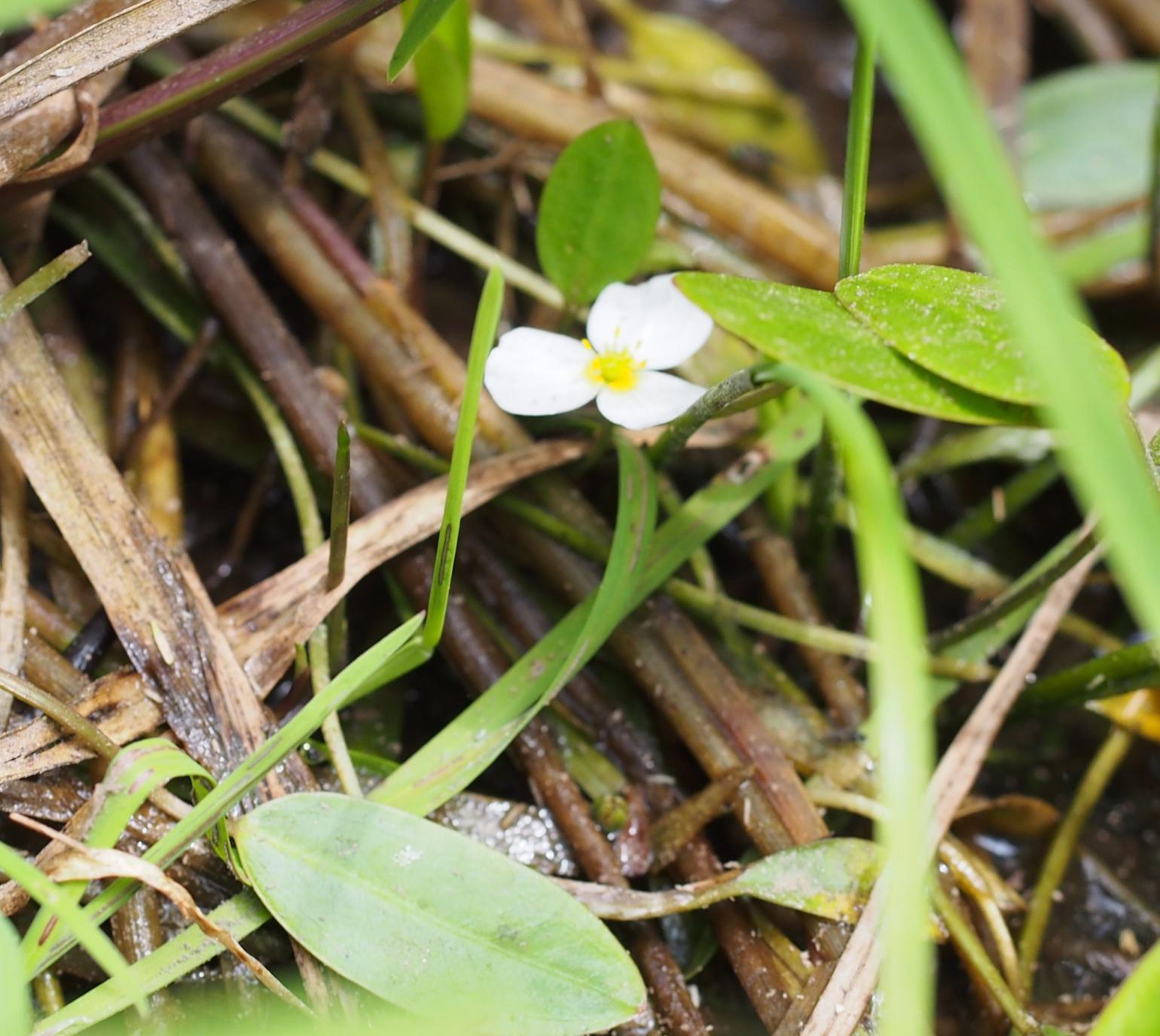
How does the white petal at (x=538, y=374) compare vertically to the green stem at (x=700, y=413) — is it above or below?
above

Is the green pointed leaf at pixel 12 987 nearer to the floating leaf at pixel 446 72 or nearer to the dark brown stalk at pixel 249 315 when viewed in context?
the dark brown stalk at pixel 249 315

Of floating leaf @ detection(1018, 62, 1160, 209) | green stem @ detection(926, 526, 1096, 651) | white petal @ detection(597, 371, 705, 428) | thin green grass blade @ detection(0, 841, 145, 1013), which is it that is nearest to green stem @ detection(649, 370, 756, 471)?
white petal @ detection(597, 371, 705, 428)

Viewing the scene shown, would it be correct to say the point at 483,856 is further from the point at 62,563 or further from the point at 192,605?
the point at 62,563

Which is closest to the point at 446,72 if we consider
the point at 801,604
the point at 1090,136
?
the point at 801,604

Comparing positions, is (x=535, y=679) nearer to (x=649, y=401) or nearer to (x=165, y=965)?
(x=649, y=401)

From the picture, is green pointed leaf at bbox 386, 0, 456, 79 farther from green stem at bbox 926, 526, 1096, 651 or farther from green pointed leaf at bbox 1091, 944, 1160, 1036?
green pointed leaf at bbox 1091, 944, 1160, 1036

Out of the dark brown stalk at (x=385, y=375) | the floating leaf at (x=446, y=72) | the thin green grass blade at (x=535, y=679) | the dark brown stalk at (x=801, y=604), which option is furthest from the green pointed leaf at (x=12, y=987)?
the floating leaf at (x=446, y=72)
